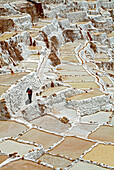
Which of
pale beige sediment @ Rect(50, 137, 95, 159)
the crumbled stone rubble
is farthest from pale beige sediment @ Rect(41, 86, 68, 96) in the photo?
pale beige sediment @ Rect(50, 137, 95, 159)

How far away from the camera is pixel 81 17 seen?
117 ft

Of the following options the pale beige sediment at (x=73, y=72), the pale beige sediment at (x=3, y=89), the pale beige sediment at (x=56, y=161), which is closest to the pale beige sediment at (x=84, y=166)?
the pale beige sediment at (x=56, y=161)

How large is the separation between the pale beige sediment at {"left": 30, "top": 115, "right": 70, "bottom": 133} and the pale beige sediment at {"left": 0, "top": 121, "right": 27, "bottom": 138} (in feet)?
3.69

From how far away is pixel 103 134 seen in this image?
11008mm

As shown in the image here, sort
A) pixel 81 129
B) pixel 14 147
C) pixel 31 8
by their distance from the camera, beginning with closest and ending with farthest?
pixel 14 147 < pixel 81 129 < pixel 31 8

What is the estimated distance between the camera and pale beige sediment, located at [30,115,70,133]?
11809mm

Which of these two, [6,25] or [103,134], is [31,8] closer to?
[6,25]

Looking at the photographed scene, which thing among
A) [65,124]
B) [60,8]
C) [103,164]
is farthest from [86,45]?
[103,164]

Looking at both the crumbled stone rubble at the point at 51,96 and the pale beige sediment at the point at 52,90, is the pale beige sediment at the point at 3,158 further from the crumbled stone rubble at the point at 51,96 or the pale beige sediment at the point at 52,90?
the pale beige sediment at the point at 52,90

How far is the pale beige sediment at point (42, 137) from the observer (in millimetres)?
9992

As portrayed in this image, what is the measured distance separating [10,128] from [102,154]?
13.4 feet

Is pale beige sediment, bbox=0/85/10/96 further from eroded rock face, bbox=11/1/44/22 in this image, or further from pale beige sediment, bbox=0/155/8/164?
eroded rock face, bbox=11/1/44/22

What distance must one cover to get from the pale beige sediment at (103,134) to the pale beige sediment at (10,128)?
108 inches

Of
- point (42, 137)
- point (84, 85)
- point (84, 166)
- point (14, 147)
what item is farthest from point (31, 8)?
point (84, 166)
